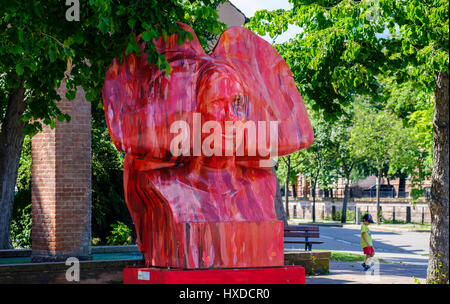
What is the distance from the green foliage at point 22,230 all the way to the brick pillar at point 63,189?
5.01m

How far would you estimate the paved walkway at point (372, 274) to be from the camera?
12008 mm

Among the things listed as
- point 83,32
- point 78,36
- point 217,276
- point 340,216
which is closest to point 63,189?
point 83,32

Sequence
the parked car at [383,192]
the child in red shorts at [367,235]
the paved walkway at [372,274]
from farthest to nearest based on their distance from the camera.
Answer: the parked car at [383,192] < the child in red shorts at [367,235] < the paved walkway at [372,274]

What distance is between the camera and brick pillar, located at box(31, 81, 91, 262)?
35.6 ft

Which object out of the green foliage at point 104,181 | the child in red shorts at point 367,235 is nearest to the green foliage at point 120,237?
the green foliage at point 104,181

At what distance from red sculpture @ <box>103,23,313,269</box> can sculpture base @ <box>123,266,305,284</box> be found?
0.35 feet

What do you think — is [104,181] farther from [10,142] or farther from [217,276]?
[217,276]

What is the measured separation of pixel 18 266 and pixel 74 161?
2.49 m

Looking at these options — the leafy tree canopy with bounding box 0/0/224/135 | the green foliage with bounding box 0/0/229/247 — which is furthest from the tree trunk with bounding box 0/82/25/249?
the leafy tree canopy with bounding box 0/0/224/135

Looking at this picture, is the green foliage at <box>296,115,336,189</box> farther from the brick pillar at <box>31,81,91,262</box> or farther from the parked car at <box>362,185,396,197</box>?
the brick pillar at <box>31,81,91,262</box>

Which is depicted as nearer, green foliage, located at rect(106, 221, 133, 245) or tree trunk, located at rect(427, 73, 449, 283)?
tree trunk, located at rect(427, 73, 449, 283)

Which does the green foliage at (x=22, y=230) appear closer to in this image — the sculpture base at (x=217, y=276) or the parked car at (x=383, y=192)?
the sculpture base at (x=217, y=276)
